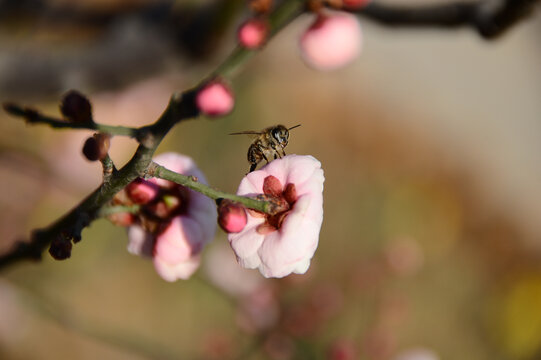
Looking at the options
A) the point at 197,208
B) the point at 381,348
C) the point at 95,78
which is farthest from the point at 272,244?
the point at 381,348

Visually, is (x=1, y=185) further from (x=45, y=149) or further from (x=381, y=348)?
(x=381, y=348)

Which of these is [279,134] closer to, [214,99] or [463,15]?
[214,99]

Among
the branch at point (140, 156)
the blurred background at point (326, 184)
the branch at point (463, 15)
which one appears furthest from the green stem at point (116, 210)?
the blurred background at point (326, 184)

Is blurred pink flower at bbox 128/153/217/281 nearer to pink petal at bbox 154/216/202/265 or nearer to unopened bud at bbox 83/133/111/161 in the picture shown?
pink petal at bbox 154/216/202/265

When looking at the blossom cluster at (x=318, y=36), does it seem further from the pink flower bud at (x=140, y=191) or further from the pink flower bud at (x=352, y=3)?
the pink flower bud at (x=140, y=191)

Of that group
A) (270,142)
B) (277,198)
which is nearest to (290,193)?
(277,198)

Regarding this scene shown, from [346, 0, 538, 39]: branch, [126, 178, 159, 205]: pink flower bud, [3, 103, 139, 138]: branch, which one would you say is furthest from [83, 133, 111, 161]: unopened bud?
[346, 0, 538, 39]: branch
